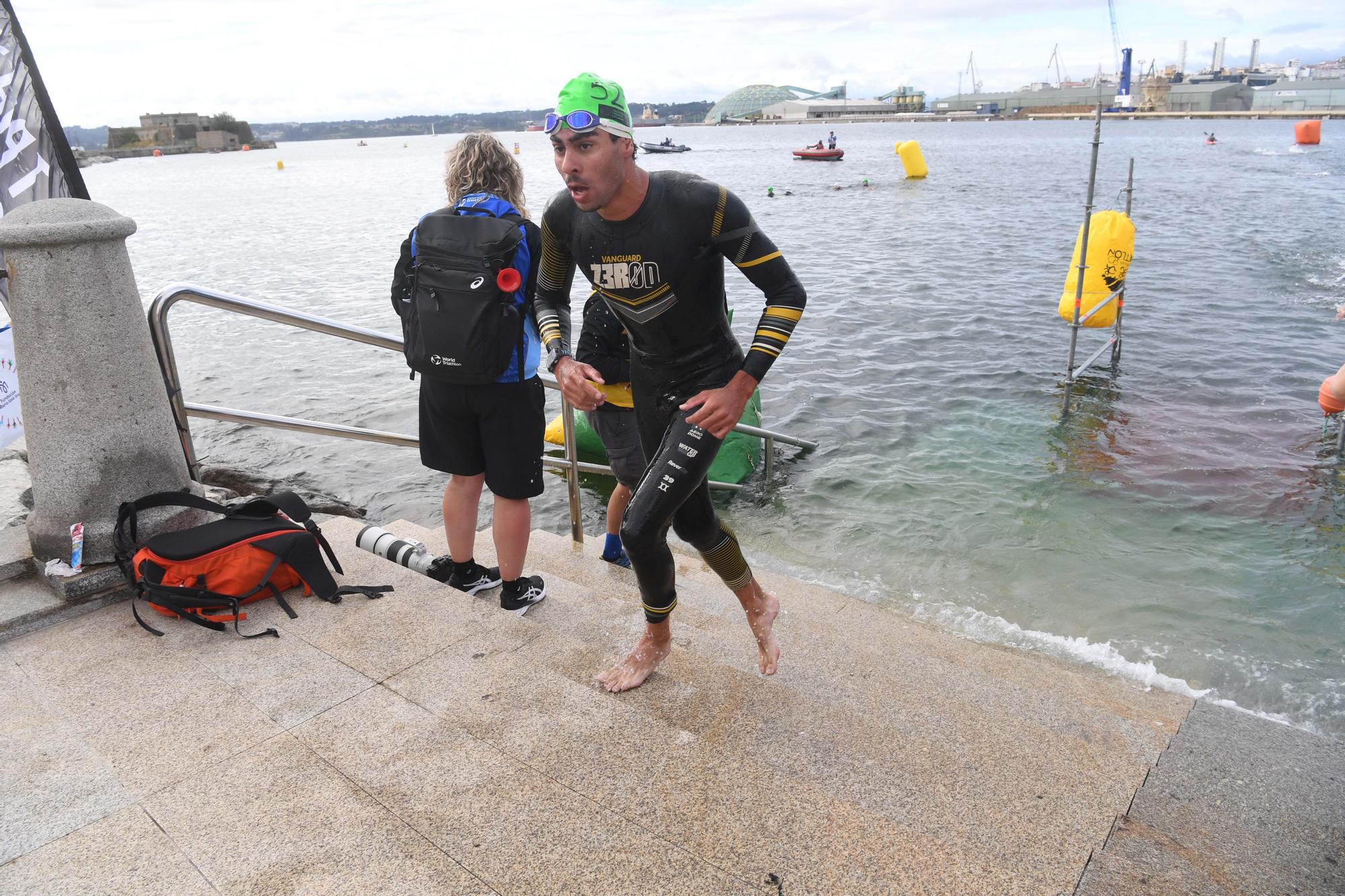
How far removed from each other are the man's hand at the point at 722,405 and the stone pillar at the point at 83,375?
2332 millimetres

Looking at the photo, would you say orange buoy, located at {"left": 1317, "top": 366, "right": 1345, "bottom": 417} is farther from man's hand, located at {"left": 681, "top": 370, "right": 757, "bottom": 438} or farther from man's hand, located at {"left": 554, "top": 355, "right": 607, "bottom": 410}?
man's hand, located at {"left": 554, "top": 355, "right": 607, "bottom": 410}

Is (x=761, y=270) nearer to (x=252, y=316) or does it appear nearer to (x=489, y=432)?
(x=489, y=432)

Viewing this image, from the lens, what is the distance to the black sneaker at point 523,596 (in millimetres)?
3953

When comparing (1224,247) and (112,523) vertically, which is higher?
(112,523)

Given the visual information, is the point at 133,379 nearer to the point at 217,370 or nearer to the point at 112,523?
the point at 112,523

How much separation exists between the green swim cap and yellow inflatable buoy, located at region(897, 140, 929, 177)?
4903cm

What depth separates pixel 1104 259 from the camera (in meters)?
10.8

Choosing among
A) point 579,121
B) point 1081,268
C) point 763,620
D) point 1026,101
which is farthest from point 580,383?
point 1026,101

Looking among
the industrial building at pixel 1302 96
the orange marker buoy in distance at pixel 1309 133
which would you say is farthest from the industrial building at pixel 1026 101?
the orange marker buoy in distance at pixel 1309 133

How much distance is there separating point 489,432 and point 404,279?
0.76 m

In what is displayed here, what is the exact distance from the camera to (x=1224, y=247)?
73.0ft

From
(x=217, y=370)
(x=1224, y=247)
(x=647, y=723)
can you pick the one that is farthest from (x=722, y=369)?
(x=1224, y=247)

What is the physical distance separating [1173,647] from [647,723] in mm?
4106

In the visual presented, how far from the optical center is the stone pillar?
3.36 meters
